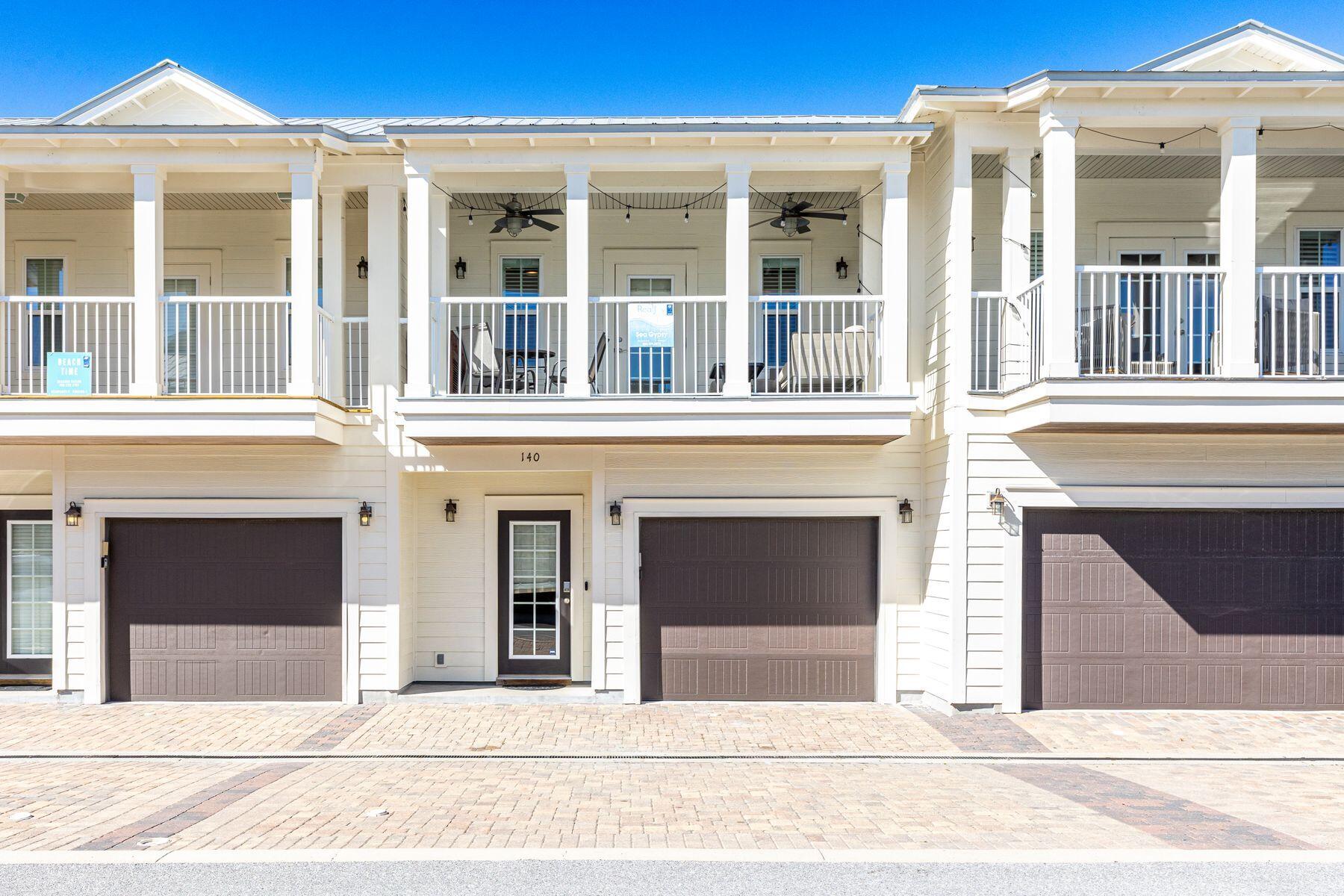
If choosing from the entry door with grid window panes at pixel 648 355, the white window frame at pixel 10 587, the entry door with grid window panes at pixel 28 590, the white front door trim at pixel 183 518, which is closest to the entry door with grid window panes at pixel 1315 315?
the entry door with grid window panes at pixel 648 355

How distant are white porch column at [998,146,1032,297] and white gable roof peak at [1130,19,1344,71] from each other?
4.59ft

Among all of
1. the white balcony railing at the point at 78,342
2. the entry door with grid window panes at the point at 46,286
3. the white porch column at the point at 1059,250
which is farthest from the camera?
the entry door with grid window panes at the point at 46,286

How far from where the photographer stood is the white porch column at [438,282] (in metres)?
9.25

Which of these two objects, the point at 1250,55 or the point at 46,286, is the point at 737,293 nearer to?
the point at 1250,55

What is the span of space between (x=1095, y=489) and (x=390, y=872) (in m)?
7.39

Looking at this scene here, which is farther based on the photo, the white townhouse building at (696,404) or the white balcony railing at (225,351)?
the white balcony railing at (225,351)

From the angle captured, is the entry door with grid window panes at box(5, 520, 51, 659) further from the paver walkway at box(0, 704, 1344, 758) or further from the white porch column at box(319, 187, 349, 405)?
the white porch column at box(319, 187, 349, 405)

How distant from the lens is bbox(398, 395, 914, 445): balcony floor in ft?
29.3

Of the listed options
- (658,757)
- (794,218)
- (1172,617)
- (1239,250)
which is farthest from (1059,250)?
(658,757)

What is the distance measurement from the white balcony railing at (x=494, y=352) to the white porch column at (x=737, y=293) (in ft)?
5.60

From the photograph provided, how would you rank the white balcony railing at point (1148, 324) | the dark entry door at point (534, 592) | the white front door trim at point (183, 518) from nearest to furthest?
the white balcony railing at point (1148, 324) → the white front door trim at point (183, 518) → the dark entry door at point (534, 592)

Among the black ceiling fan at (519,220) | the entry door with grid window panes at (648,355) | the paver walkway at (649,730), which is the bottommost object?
the paver walkway at (649,730)

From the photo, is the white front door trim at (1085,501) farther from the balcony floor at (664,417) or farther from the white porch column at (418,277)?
the white porch column at (418,277)

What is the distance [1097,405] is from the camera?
27.0 ft
